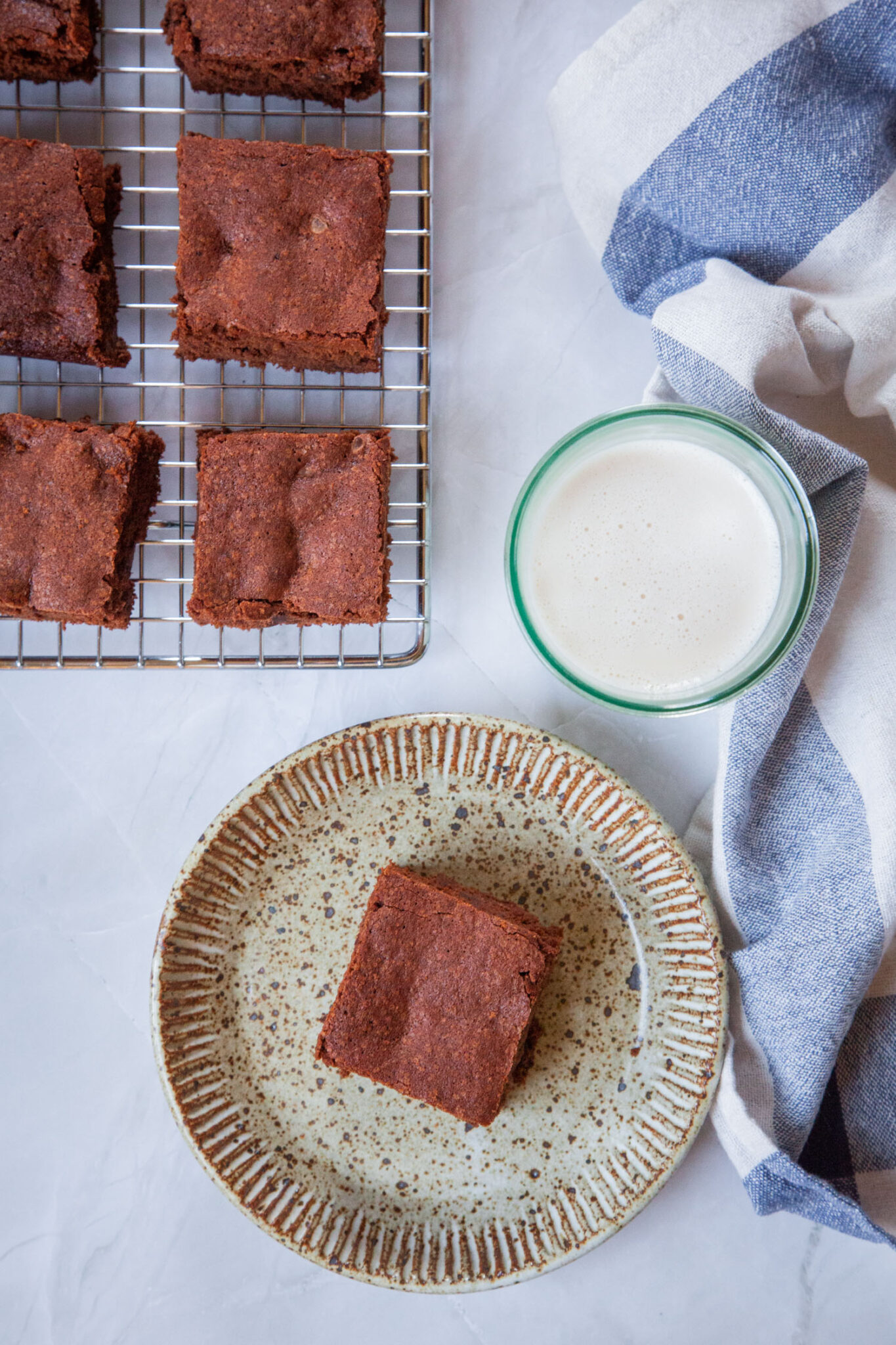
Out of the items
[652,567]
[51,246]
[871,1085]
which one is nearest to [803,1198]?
[871,1085]

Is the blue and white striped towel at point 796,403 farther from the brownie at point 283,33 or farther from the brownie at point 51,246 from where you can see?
the brownie at point 51,246

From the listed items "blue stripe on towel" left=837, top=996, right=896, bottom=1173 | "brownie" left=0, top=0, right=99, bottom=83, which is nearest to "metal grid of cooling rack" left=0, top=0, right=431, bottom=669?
"brownie" left=0, top=0, right=99, bottom=83

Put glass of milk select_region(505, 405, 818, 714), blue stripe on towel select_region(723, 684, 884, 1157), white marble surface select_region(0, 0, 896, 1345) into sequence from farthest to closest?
white marble surface select_region(0, 0, 896, 1345) → blue stripe on towel select_region(723, 684, 884, 1157) → glass of milk select_region(505, 405, 818, 714)

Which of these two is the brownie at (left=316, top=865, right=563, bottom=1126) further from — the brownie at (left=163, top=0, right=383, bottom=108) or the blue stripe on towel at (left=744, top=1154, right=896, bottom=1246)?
the brownie at (left=163, top=0, right=383, bottom=108)

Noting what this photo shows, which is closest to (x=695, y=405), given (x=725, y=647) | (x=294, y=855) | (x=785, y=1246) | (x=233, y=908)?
(x=725, y=647)

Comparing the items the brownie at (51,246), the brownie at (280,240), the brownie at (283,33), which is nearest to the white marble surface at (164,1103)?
the brownie at (280,240)

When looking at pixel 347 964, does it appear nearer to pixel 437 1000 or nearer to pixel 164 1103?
pixel 437 1000
